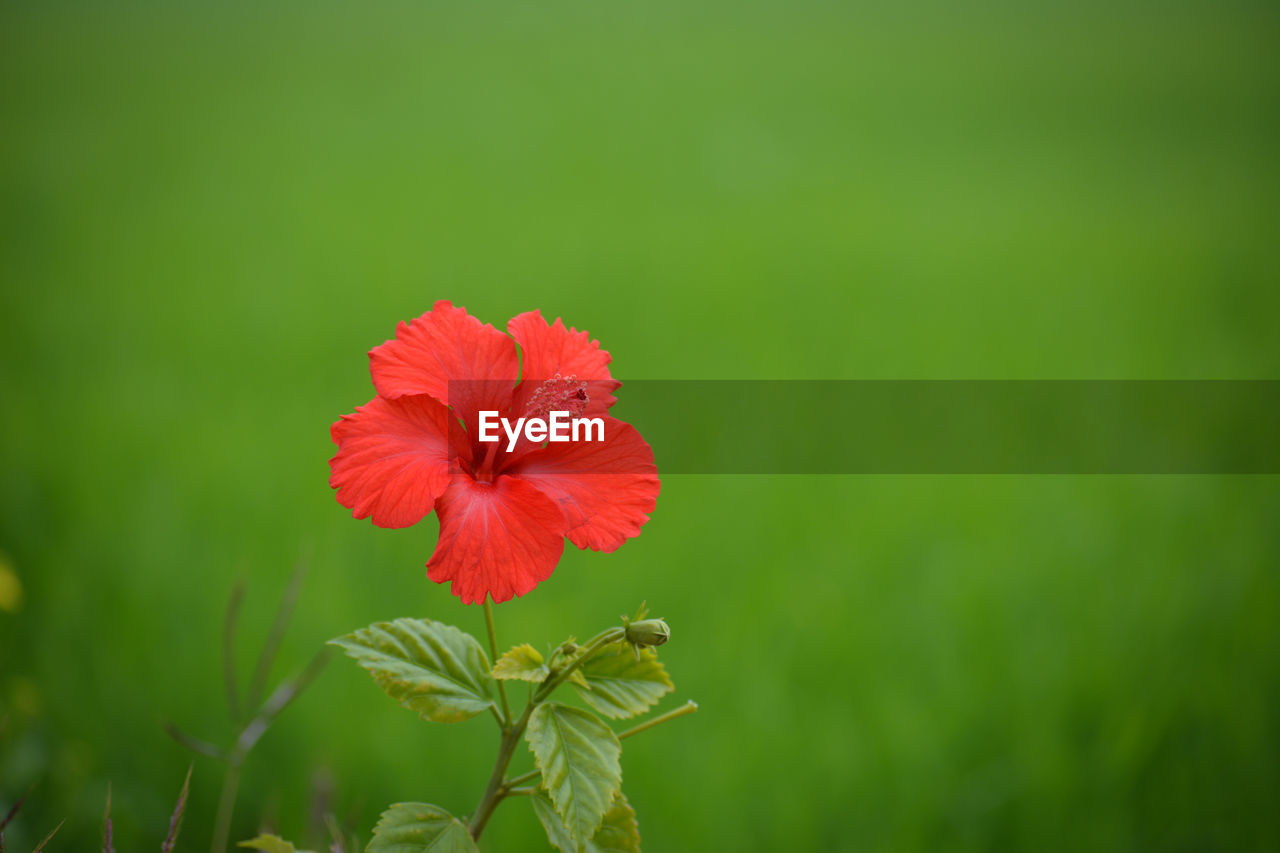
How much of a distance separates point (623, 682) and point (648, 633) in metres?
0.13

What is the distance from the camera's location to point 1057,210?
5.06m

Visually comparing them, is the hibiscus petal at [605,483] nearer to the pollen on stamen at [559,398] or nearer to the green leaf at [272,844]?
the pollen on stamen at [559,398]

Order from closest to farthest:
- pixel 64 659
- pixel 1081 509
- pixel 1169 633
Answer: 1. pixel 64 659
2. pixel 1169 633
3. pixel 1081 509

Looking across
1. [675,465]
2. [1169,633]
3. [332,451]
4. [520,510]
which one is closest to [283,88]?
[332,451]

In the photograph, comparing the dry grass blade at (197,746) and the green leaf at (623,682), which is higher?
the green leaf at (623,682)

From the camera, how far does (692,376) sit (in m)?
3.56

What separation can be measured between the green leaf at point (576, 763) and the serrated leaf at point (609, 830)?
0.03 metres

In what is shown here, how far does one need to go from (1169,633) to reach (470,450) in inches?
93.4

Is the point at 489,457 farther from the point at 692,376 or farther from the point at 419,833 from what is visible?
the point at 692,376

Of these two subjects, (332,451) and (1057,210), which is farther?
(1057,210)

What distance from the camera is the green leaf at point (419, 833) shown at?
705 mm

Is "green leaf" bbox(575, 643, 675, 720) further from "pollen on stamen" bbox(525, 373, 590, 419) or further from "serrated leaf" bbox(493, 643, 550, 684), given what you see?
"pollen on stamen" bbox(525, 373, 590, 419)

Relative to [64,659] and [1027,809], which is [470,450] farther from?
[64,659]

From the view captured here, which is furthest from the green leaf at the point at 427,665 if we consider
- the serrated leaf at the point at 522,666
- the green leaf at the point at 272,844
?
the green leaf at the point at 272,844
